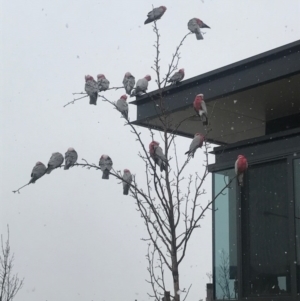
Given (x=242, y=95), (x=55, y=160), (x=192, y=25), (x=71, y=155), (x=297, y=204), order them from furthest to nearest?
(x=242, y=95)
(x=297, y=204)
(x=192, y=25)
(x=71, y=155)
(x=55, y=160)

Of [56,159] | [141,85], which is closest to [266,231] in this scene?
[141,85]

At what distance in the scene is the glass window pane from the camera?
8086mm

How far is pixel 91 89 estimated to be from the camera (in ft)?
23.7

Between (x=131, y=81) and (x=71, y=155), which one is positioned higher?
(x=131, y=81)

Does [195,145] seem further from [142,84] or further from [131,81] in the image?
[142,84]

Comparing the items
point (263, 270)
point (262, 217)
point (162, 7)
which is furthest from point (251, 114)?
point (162, 7)

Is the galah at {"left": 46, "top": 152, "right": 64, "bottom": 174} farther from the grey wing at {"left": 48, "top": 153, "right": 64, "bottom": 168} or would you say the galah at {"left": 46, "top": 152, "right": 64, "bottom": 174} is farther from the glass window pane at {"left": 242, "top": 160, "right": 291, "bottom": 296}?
the glass window pane at {"left": 242, "top": 160, "right": 291, "bottom": 296}

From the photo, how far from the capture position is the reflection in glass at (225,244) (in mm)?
8773

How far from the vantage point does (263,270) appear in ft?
27.2

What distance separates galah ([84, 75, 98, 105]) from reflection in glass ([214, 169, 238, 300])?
2.47 meters

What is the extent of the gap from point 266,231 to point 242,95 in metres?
2.12

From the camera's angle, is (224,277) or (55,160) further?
(224,277)

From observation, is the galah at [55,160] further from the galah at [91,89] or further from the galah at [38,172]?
the galah at [91,89]

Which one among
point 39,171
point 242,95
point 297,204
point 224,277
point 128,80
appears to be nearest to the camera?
point 39,171
